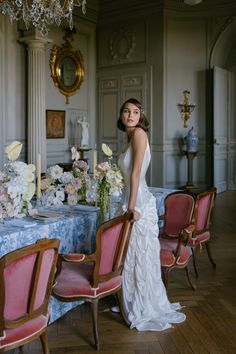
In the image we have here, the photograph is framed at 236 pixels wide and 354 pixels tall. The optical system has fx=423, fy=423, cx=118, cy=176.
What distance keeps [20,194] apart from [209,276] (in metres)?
2.05

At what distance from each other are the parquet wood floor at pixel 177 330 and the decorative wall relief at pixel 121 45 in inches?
248

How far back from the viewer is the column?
756 cm

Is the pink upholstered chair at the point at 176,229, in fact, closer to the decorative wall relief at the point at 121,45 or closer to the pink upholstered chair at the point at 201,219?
the pink upholstered chair at the point at 201,219

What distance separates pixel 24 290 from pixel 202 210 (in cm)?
220

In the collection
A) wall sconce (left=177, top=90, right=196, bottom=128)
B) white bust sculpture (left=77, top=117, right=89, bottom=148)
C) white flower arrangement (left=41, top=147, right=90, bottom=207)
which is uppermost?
wall sconce (left=177, top=90, right=196, bottom=128)

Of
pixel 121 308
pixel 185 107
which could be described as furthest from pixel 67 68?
pixel 121 308

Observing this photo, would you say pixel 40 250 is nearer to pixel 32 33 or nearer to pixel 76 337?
pixel 76 337

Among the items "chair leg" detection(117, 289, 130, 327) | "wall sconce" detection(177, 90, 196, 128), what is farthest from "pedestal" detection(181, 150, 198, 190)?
"chair leg" detection(117, 289, 130, 327)

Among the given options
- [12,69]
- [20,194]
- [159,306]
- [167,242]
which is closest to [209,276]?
[167,242]

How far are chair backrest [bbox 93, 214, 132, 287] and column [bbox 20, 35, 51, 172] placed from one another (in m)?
5.27

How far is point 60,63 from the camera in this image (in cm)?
855

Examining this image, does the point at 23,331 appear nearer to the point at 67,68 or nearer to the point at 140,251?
the point at 140,251

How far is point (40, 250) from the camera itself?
6.31ft

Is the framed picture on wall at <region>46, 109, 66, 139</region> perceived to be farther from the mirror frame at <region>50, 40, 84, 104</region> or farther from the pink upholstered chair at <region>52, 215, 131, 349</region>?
the pink upholstered chair at <region>52, 215, 131, 349</region>
